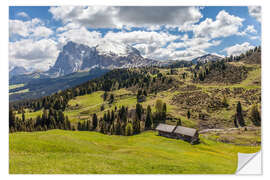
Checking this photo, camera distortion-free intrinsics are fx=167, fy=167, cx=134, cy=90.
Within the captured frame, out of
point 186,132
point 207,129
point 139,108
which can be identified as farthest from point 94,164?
point 139,108

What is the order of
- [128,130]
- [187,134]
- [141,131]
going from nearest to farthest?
[187,134], [128,130], [141,131]

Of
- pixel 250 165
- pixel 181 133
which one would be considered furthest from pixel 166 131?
pixel 250 165

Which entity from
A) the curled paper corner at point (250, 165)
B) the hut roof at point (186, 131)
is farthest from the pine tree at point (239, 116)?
the curled paper corner at point (250, 165)

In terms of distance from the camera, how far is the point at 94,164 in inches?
733

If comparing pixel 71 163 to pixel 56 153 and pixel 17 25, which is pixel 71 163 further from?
pixel 17 25

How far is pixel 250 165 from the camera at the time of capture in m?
21.1

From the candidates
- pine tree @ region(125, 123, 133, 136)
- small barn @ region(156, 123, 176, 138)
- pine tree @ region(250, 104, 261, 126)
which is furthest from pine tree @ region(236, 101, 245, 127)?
pine tree @ region(125, 123, 133, 136)

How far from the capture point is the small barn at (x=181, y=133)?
4908 centimetres

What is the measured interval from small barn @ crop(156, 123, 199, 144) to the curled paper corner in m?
26.8

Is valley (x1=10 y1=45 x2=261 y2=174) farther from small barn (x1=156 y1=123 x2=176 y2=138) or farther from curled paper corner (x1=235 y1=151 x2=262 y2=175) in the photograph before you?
small barn (x1=156 y1=123 x2=176 y2=138)

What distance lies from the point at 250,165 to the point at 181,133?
1179 inches

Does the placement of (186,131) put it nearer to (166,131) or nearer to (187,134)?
(187,134)

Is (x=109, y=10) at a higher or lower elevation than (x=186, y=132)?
higher
